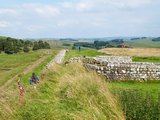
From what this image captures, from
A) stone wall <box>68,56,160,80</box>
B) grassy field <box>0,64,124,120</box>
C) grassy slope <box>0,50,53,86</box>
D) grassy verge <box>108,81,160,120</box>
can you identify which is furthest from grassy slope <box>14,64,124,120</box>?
grassy slope <box>0,50,53,86</box>

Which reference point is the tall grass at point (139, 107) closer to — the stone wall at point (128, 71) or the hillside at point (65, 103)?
the hillside at point (65, 103)

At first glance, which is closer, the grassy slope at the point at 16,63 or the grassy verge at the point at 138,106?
the grassy verge at the point at 138,106

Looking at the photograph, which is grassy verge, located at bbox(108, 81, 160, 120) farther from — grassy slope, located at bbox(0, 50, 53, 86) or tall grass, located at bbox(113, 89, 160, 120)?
grassy slope, located at bbox(0, 50, 53, 86)

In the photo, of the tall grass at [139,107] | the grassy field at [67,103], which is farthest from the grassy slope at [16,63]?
the tall grass at [139,107]

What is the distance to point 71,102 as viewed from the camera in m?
13.4

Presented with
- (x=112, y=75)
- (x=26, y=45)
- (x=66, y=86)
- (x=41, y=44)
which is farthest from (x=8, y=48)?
(x=66, y=86)

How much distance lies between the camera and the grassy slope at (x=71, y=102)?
11.6 meters

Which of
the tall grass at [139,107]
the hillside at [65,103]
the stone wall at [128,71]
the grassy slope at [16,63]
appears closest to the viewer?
the hillside at [65,103]

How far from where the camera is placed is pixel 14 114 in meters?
11.6

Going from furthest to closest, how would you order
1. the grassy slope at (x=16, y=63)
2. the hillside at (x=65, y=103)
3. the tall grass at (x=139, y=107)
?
the grassy slope at (x=16, y=63) < the tall grass at (x=139, y=107) < the hillside at (x=65, y=103)

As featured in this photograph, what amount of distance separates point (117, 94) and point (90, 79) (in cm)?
142

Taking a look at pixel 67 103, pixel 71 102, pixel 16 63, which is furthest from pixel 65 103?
pixel 16 63

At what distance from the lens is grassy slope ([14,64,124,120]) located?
11.6m

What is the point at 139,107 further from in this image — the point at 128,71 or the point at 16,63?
the point at 16,63
